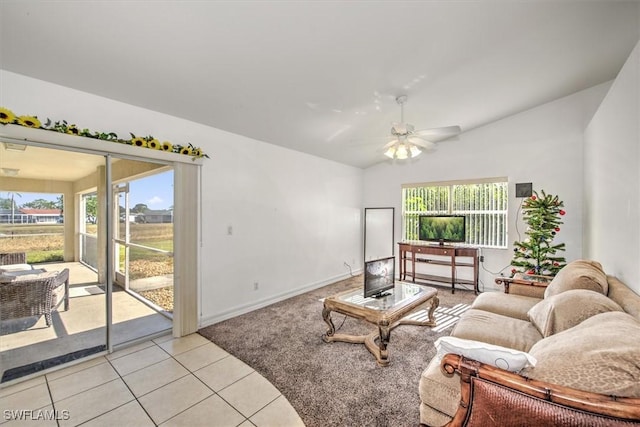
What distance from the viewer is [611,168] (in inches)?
102

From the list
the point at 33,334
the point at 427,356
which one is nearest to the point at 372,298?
the point at 427,356

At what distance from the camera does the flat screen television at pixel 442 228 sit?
4.77 m

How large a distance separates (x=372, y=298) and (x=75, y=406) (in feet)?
8.47

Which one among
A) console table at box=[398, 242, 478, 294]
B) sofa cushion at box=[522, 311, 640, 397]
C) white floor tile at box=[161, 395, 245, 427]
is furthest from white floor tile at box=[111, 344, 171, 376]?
console table at box=[398, 242, 478, 294]

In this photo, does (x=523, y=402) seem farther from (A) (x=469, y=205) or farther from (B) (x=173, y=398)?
(A) (x=469, y=205)

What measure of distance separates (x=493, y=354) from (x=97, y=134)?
3313mm

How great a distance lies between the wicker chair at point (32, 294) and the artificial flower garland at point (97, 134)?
4.29ft

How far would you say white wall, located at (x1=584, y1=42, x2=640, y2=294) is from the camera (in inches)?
77.2

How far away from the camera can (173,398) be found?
1.99 metres

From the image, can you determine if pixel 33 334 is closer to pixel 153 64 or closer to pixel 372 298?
pixel 153 64

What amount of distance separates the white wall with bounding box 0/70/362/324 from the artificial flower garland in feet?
0.39

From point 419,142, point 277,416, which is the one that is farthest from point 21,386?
point 419,142

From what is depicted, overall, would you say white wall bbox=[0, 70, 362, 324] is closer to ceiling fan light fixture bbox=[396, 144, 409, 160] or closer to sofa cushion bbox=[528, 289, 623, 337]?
ceiling fan light fixture bbox=[396, 144, 409, 160]

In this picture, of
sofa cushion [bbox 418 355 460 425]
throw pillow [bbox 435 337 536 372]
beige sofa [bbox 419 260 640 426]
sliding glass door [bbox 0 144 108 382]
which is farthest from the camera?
sliding glass door [bbox 0 144 108 382]
